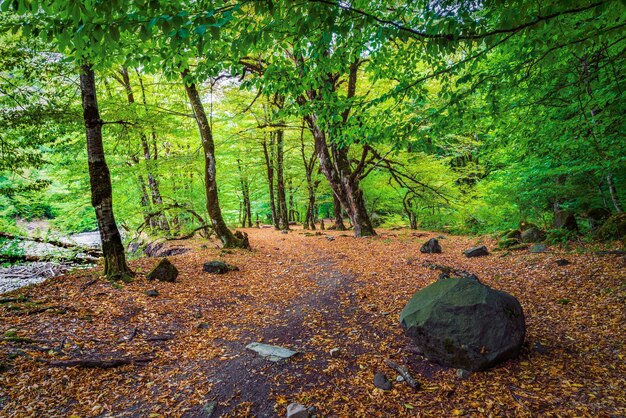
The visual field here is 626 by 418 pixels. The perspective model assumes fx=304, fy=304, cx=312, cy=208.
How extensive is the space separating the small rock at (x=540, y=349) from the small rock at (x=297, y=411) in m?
3.00

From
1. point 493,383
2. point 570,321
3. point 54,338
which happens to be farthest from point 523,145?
point 54,338

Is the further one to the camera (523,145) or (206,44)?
(523,145)

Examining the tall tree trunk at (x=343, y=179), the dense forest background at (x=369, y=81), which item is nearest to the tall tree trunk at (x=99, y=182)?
the dense forest background at (x=369, y=81)

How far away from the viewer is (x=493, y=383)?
3.29 m

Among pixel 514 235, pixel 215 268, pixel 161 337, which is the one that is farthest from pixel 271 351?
pixel 514 235

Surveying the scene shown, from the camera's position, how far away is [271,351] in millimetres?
4262

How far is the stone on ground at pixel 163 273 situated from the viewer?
272 inches

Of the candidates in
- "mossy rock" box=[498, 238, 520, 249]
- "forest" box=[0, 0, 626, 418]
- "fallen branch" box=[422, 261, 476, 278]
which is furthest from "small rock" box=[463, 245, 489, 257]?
"fallen branch" box=[422, 261, 476, 278]

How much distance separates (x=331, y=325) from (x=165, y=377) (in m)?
2.52

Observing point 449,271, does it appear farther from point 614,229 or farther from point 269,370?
point 269,370

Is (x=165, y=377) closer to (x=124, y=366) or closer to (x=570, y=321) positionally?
(x=124, y=366)

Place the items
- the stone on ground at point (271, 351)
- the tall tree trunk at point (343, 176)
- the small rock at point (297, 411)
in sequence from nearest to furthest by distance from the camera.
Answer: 1. the small rock at point (297, 411)
2. the stone on ground at point (271, 351)
3. the tall tree trunk at point (343, 176)

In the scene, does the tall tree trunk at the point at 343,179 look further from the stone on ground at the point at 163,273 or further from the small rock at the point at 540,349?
the small rock at the point at 540,349

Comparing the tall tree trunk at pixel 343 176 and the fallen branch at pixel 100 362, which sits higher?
the tall tree trunk at pixel 343 176
